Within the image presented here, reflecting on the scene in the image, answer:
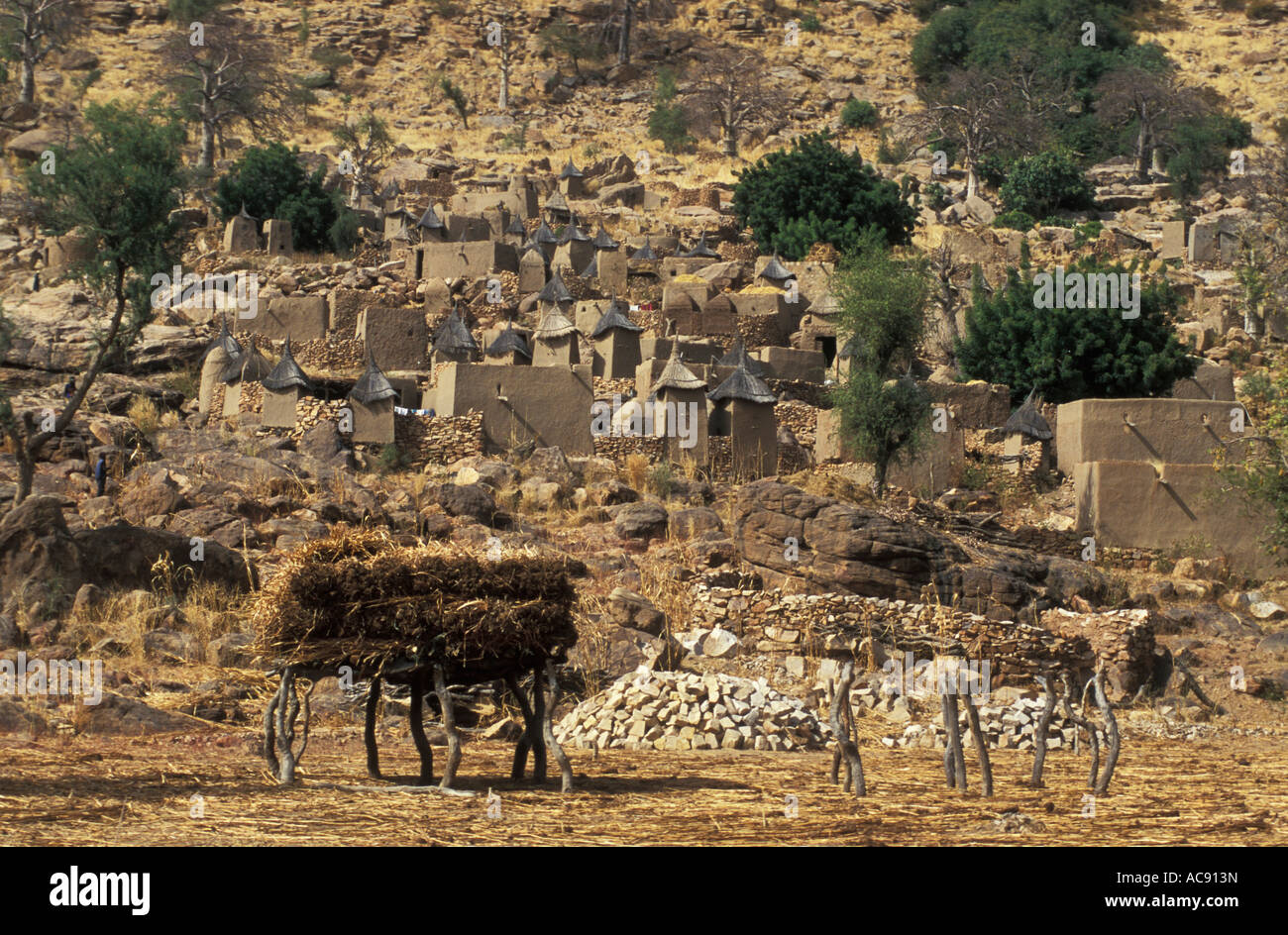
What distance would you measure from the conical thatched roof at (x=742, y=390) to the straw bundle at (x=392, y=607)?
49.3 feet

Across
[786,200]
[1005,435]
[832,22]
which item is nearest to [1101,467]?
[1005,435]

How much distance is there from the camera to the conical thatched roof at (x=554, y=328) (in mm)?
28016

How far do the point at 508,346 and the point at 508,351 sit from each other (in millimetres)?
100

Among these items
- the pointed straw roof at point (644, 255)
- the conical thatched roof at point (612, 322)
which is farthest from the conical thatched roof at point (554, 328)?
the pointed straw roof at point (644, 255)

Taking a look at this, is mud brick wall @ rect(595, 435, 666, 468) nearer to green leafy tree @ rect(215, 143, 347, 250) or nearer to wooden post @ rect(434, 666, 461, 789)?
wooden post @ rect(434, 666, 461, 789)

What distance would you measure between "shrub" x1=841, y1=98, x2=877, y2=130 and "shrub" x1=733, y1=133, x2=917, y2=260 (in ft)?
56.4

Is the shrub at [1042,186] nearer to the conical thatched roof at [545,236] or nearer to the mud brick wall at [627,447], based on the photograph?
the conical thatched roof at [545,236]

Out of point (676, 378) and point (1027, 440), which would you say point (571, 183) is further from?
point (1027, 440)

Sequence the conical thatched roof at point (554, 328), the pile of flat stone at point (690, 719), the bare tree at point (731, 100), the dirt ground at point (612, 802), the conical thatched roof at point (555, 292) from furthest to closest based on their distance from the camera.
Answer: the bare tree at point (731, 100) → the conical thatched roof at point (555, 292) → the conical thatched roof at point (554, 328) → the pile of flat stone at point (690, 719) → the dirt ground at point (612, 802)

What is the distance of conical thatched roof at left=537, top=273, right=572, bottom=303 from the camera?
31703 millimetres

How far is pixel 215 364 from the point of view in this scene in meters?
27.5

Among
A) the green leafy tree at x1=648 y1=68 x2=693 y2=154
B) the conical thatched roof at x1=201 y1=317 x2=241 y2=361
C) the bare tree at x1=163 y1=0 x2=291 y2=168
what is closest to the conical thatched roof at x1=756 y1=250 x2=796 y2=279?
the conical thatched roof at x1=201 y1=317 x2=241 y2=361

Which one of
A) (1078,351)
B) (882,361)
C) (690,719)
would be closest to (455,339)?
(882,361)
